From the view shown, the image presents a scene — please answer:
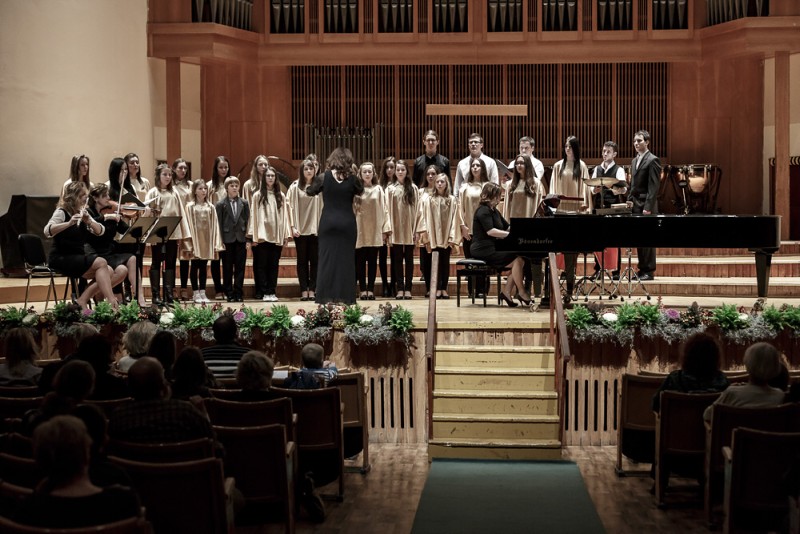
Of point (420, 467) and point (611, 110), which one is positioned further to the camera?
point (611, 110)

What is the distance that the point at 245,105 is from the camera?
49.1 ft

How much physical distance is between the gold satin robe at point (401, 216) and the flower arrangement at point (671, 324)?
3.12 metres

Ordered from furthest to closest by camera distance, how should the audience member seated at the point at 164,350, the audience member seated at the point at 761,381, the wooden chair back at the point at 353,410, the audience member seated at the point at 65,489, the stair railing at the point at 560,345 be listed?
the stair railing at the point at 560,345 → the wooden chair back at the point at 353,410 → the audience member seated at the point at 164,350 → the audience member seated at the point at 761,381 → the audience member seated at the point at 65,489

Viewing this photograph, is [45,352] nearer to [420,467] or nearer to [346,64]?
[420,467]

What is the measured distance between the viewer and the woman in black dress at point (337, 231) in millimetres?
8961

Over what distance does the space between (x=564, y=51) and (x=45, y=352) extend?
9.02m

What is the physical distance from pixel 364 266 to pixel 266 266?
978 millimetres

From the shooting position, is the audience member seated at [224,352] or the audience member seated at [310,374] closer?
the audience member seated at [310,374]

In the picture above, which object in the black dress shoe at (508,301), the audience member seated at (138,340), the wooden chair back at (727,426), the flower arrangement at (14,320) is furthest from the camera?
the black dress shoe at (508,301)

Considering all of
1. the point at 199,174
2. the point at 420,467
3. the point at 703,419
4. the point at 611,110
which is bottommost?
the point at 420,467

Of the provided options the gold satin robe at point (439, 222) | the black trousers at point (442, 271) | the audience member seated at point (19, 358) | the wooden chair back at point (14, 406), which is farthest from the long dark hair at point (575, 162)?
the wooden chair back at point (14, 406)

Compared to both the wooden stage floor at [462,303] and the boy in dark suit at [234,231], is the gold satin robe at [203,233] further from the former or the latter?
the wooden stage floor at [462,303]

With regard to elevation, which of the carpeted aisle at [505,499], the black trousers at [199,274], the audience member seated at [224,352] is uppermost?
the black trousers at [199,274]

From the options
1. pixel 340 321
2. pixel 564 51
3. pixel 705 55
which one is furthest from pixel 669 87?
pixel 340 321
